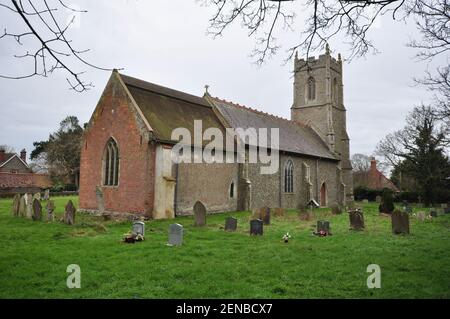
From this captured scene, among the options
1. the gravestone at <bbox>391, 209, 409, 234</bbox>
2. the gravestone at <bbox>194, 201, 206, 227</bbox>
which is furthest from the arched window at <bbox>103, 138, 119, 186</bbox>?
the gravestone at <bbox>391, 209, 409, 234</bbox>

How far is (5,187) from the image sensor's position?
39219 millimetres

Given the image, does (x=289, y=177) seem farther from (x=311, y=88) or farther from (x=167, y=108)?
(x=311, y=88)

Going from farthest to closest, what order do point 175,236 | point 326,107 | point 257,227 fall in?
point 326,107 < point 257,227 < point 175,236

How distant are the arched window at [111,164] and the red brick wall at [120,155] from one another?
A: 29 centimetres

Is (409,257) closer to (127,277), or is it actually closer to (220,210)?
(127,277)

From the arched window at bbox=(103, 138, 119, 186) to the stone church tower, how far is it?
21.7 meters

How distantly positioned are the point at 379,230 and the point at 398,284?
7.98m

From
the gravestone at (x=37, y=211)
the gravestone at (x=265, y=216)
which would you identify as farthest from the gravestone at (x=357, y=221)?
the gravestone at (x=37, y=211)

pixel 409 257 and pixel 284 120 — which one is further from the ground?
pixel 284 120

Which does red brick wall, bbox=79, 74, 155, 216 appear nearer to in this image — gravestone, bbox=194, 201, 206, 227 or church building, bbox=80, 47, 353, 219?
church building, bbox=80, 47, 353, 219

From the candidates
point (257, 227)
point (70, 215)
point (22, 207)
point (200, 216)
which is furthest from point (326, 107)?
point (22, 207)

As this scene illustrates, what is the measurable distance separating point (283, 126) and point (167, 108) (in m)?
13.1

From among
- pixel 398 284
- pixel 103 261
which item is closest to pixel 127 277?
pixel 103 261

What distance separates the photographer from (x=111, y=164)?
60.9 feet
